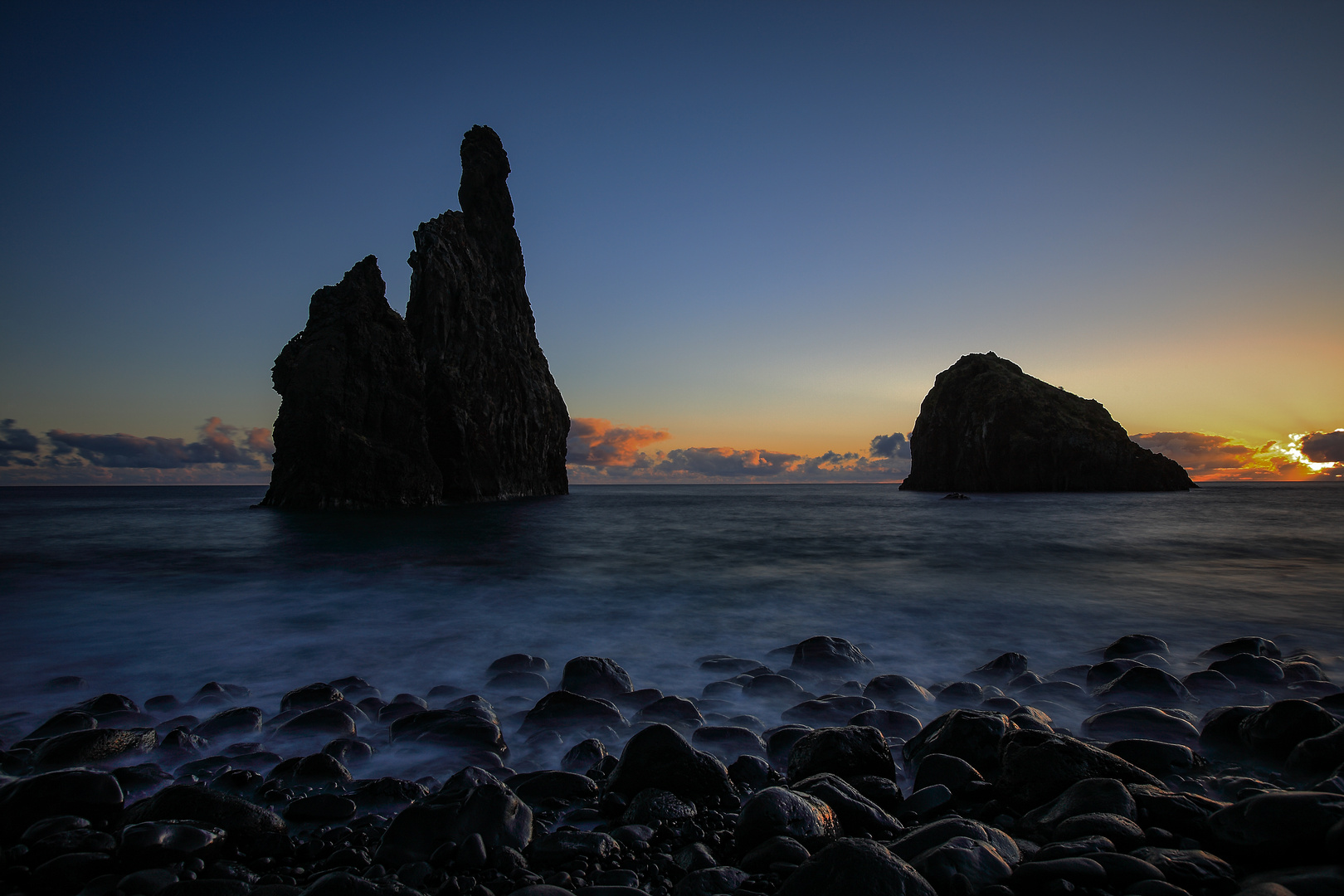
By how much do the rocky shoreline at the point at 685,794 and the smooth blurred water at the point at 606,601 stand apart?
130 centimetres

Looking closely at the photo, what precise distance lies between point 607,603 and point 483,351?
52561mm

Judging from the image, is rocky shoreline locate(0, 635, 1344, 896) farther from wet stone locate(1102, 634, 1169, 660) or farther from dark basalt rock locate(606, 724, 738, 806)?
wet stone locate(1102, 634, 1169, 660)

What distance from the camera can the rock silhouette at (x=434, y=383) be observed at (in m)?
38.5

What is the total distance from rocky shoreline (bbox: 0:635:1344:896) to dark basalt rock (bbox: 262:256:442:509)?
37396mm

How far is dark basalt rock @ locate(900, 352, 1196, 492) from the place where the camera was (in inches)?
3024

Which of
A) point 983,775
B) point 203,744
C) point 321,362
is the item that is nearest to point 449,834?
point 203,744

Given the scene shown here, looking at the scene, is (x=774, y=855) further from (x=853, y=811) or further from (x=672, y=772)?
(x=672, y=772)

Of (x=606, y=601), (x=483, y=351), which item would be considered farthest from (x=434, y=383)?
(x=606, y=601)

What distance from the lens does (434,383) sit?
50.9 meters

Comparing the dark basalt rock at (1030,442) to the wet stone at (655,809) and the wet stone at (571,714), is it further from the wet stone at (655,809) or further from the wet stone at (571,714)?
the wet stone at (655,809)

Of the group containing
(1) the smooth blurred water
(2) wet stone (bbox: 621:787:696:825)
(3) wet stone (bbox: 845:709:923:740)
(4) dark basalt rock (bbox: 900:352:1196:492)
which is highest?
(4) dark basalt rock (bbox: 900:352:1196:492)

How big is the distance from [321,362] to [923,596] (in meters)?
39.9

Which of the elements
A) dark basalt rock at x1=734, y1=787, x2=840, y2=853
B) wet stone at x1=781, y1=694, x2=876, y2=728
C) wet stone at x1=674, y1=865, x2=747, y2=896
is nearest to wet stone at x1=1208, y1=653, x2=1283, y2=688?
wet stone at x1=781, y1=694, x2=876, y2=728

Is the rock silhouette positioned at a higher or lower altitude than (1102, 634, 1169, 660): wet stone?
higher
